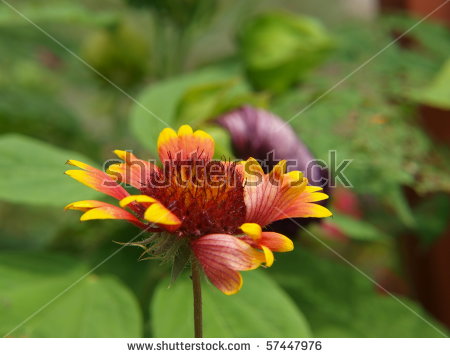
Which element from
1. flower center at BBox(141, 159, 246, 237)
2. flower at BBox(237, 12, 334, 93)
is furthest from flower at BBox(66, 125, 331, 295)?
flower at BBox(237, 12, 334, 93)

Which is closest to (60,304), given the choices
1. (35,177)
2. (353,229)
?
(35,177)

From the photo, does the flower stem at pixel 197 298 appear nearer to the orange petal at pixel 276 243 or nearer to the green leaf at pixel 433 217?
the orange petal at pixel 276 243

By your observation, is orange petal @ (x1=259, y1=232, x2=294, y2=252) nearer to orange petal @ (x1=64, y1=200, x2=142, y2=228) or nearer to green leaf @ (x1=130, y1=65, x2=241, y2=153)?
orange petal @ (x1=64, y1=200, x2=142, y2=228)

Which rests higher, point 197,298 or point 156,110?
point 156,110

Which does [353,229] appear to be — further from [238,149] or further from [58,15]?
[58,15]

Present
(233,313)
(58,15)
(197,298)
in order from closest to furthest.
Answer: (197,298) < (233,313) < (58,15)

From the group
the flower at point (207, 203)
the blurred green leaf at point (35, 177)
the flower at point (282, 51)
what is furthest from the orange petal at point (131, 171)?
the flower at point (282, 51)

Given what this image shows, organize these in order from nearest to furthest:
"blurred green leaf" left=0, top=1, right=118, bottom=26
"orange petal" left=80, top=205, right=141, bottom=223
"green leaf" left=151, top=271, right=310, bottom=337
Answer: "orange petal" left=80, top=205, right=141, bottom=223 < "green leaf" left=151, top=271, right=310, bottom=337 < "blurred green leaf" left=0, top=1, right=118, bottom=26
